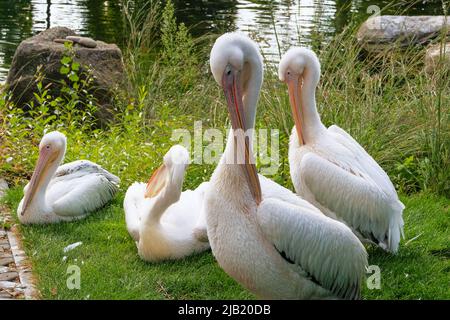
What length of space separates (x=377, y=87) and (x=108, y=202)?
293 centimetres

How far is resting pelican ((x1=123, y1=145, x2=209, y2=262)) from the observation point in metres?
4.95

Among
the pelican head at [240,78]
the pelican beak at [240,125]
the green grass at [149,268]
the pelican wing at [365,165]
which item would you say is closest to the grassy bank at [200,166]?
the green grass at [149,268]

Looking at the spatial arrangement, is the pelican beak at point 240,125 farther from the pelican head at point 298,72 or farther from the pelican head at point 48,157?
the pelican head at point 48,157

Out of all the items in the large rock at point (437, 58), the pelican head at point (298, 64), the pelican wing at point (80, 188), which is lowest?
the pelican wing at point (80, 188)

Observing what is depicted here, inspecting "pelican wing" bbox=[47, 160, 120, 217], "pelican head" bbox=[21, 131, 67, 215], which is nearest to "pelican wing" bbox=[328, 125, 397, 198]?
"pelican wing" bbox=[47, 160, 120, 217]

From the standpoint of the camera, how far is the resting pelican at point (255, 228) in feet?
12.6

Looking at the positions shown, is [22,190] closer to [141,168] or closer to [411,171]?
[141,168]

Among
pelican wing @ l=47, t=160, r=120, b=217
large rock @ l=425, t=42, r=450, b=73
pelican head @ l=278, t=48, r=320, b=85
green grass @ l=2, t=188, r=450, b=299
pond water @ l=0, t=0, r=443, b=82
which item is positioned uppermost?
pelican head @ l=278, t=48, r=320, b=85

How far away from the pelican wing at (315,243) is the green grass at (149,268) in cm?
64

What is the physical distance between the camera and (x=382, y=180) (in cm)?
512

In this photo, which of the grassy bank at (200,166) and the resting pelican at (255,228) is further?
the grassy bank at (200,166)

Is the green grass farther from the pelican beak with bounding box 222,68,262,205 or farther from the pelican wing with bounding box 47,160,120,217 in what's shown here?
the pelican beak with bounding box 222,68,262,205

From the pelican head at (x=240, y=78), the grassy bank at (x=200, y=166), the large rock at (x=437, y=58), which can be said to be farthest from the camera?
the large rock at (x=437, y=58)
